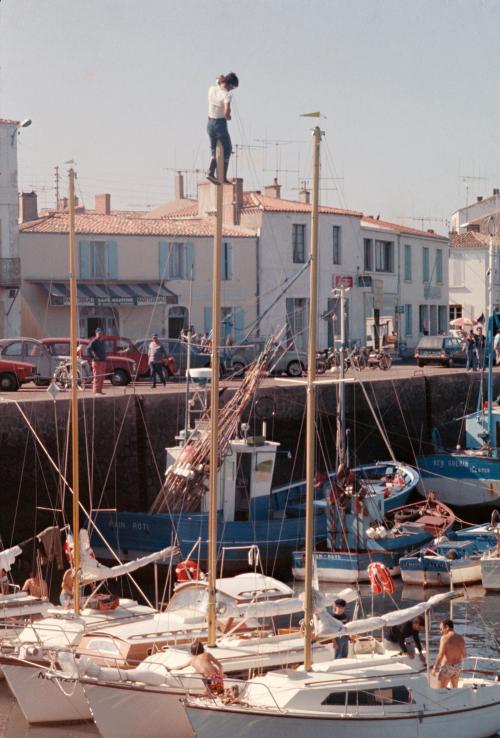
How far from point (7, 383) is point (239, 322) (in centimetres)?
1895

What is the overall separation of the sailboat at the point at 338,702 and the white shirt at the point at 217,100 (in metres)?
1.90

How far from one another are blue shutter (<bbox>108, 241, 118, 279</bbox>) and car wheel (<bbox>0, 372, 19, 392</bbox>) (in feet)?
54.5

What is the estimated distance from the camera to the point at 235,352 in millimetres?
44688

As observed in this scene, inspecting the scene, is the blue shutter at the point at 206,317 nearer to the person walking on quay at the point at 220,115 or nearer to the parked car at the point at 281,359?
the parked car at the point at 281,359

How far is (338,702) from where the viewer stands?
16.3 m

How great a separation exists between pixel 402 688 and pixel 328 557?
9.37 metres

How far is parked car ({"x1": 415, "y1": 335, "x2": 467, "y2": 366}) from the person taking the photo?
5077 cm

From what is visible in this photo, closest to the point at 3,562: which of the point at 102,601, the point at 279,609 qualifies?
the point at 102,601

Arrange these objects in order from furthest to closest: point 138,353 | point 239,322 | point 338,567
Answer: point 239,322, point 138,353, point 338,567

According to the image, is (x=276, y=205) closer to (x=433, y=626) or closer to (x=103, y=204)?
(x=103, y=204)

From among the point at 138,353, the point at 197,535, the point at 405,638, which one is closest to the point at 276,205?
the point at 138,353

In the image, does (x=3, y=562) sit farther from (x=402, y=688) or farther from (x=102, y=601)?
(x=402, y=688)

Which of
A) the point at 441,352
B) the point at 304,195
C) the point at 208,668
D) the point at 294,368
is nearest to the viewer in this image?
the point at 208,668

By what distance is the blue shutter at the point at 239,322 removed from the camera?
166 ft
